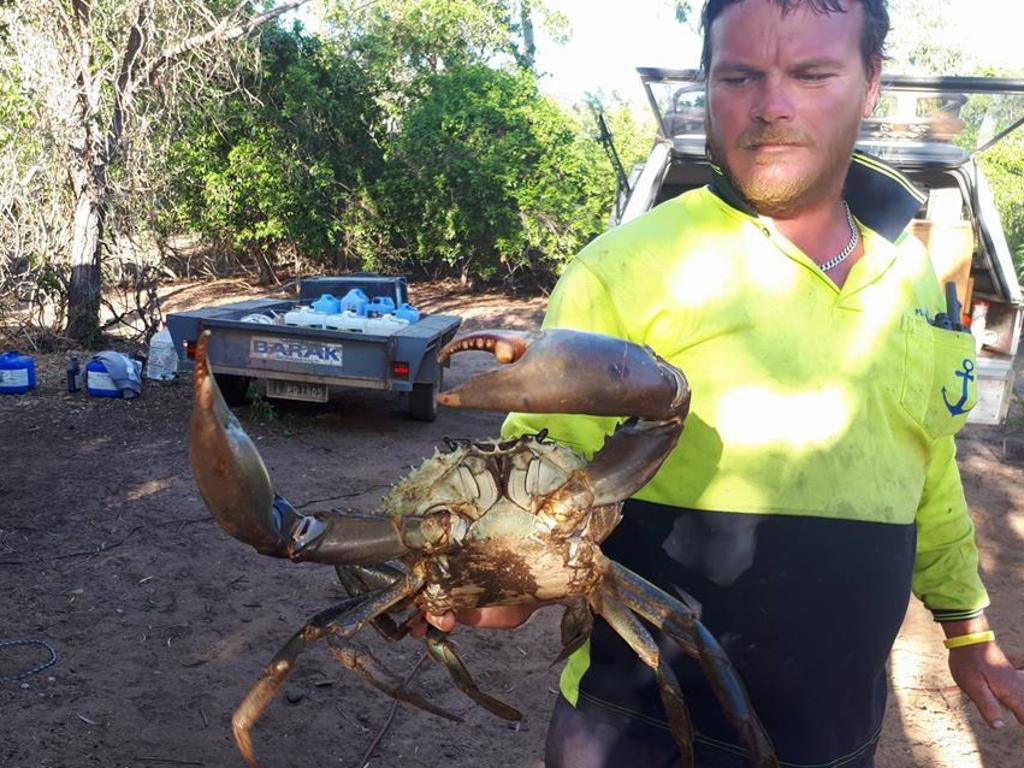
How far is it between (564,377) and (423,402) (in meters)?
7.72

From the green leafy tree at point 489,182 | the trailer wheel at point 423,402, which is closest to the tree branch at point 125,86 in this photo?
the trailer wheel at point 423,402

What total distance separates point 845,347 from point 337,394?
886 centimetres

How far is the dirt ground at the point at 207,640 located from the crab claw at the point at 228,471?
2310 mm

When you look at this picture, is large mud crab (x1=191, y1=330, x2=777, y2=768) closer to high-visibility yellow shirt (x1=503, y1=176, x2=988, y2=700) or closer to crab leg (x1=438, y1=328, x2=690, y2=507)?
crab leg (x1=438, y1=328, x2=690, y2=507)

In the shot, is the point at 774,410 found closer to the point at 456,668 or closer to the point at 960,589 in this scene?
the point at 960,589

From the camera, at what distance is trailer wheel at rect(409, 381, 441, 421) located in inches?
363

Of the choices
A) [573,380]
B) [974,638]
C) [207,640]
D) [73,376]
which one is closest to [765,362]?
[573,380]

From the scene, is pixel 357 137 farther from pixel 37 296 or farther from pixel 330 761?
pixel 330 761

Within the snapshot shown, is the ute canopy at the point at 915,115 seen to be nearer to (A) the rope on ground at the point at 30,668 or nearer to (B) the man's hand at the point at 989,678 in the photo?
(B) the man's hand at the point at 989,678

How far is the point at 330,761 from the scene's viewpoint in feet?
12.5

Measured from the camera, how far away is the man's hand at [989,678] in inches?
94.0

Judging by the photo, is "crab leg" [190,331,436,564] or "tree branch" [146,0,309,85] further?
"tree branch" [146,0,309,85]

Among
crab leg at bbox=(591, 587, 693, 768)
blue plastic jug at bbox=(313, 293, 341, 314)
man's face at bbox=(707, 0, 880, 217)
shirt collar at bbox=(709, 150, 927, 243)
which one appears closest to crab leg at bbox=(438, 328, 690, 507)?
crab leg at bbox=(591, 587, 693, 768)

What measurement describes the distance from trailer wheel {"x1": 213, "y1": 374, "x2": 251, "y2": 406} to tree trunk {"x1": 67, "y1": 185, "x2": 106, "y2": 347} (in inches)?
122
